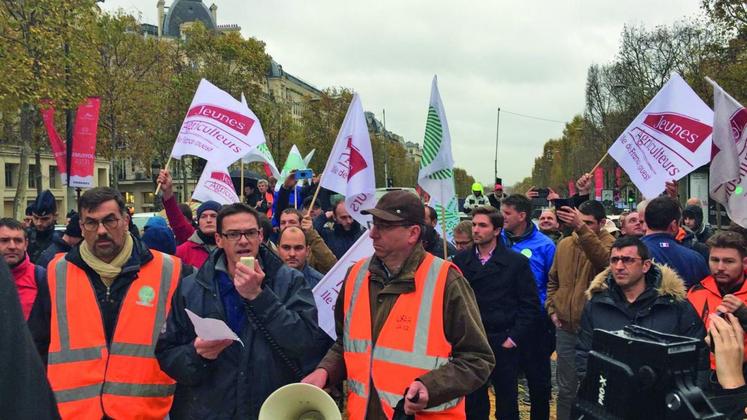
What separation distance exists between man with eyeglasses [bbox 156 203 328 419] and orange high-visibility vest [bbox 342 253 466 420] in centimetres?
33

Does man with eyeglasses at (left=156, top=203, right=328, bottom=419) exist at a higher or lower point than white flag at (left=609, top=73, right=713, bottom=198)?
lower

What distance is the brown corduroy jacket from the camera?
3030 millimetres

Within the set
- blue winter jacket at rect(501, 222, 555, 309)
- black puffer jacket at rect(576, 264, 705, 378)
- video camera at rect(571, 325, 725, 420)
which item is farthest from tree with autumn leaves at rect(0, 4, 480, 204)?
video camera at rect(571, 325, 725, 420)

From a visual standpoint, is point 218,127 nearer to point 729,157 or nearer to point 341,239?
point 341,239

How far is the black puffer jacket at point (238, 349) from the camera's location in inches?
129

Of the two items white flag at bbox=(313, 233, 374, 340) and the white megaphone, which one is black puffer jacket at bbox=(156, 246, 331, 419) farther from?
white flag at bbox=(313, 233, 374, 340)

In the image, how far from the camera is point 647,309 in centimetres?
424

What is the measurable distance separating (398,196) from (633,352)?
5.01 ft

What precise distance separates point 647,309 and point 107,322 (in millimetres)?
3175

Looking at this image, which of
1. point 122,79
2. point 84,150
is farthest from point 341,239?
point 122,79

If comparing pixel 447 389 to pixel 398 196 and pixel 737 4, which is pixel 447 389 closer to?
pixel 398 196

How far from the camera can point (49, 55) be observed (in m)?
21.4

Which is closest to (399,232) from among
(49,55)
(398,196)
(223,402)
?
(398,196)

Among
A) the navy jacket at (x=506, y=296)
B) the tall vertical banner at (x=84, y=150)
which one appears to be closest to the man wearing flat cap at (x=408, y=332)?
the navy jacket at (x=506, y=296)
